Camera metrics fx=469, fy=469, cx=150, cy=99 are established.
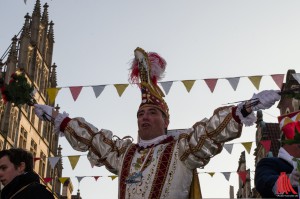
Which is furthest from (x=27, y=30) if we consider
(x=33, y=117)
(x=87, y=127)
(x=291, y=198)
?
(x=291, y=198)

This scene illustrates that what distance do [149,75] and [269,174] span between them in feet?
6.34

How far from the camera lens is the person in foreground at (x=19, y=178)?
13.7ft

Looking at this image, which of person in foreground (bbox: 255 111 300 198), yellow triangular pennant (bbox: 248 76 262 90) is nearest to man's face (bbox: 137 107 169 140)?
person in foreground (bbox: 255 111 300 198)

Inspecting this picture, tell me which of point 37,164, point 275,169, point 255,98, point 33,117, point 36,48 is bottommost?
point 275,169

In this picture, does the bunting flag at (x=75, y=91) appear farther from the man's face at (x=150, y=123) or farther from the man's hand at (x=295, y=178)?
the man's hand at (x=295, y=178)

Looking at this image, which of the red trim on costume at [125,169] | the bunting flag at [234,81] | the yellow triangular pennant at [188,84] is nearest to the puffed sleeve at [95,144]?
the red trim on costume at [125,169]

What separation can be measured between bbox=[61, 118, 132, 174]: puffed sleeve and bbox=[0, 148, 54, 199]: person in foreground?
3.28 feet

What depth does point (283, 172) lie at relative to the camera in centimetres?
423

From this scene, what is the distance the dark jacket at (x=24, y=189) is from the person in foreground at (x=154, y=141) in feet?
3.68

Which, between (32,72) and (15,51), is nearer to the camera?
(15,51)

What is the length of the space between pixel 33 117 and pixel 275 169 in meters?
26.7

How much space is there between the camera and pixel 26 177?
Answer: 4277mm

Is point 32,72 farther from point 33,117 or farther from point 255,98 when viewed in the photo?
point 255,98

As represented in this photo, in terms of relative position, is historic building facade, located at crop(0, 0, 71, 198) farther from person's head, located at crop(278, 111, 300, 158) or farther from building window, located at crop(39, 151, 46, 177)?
person's head, located at crop(278, 111, 300, 158)
